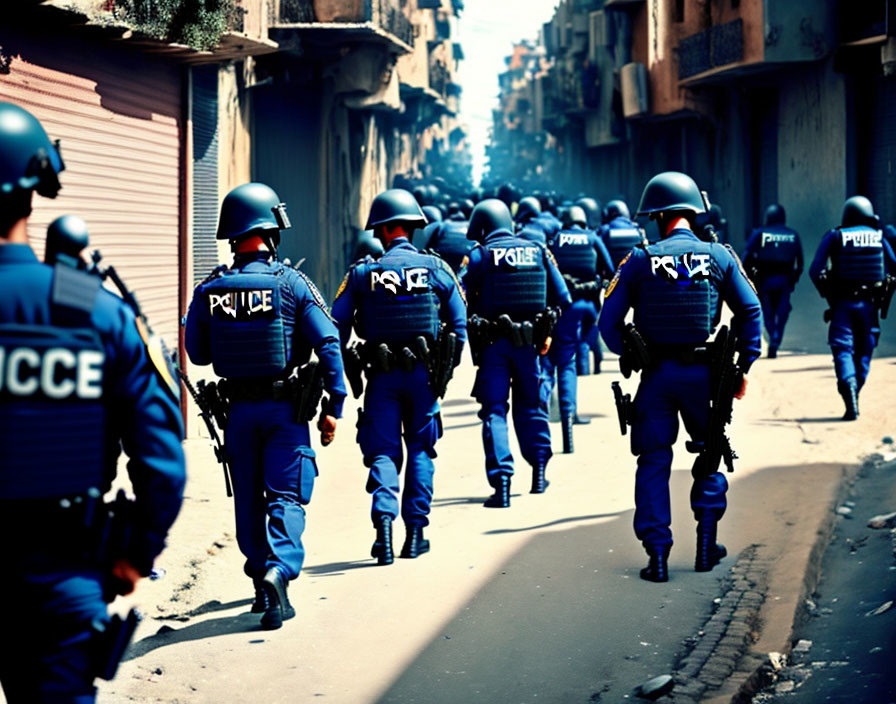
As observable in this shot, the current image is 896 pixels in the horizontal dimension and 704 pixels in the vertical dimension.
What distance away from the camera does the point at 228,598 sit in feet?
20.8

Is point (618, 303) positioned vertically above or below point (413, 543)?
above

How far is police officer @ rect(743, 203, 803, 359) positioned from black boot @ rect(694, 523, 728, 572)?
28.4 ft

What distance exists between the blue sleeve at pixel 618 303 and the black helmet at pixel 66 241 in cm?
370

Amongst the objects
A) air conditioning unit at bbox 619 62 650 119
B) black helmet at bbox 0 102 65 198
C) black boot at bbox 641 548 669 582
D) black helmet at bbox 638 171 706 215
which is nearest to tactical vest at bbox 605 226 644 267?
black helmet at bbox 638 171 706 215

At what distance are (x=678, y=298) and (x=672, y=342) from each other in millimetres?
206

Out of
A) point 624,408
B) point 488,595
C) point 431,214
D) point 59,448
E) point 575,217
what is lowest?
point 488,595

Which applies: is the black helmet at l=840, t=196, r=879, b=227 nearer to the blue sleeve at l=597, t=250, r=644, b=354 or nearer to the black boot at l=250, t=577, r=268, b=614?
the blue sleeve at l=597, t=250, r=644, b=354

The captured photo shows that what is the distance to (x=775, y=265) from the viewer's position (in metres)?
15.2

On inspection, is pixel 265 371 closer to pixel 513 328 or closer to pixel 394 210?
pixel 394 210

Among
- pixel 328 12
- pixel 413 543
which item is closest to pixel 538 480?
pixel 413 543

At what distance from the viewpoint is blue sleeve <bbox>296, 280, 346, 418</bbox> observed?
577 cm

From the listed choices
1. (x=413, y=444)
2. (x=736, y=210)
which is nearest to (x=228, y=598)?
(x=413, y=444)

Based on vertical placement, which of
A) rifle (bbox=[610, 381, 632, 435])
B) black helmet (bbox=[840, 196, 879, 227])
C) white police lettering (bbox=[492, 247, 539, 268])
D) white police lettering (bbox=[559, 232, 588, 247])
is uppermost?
black helmet (bbox=[840, 196, 879, 227])

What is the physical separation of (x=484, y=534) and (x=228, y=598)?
5.56 feet
